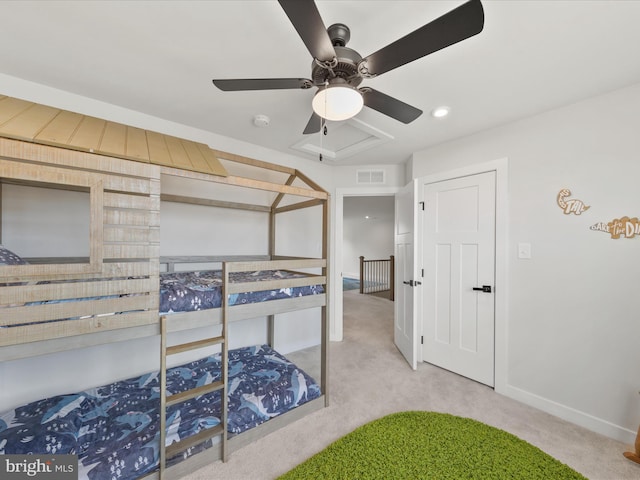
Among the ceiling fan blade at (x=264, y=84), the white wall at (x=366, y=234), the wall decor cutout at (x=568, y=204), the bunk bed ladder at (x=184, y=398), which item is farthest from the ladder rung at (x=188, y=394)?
the white wall at (x=366, y=234)

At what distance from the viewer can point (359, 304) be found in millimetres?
5727

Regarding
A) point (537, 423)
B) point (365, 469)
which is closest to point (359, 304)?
point (537, 423)

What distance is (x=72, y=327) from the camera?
122cm

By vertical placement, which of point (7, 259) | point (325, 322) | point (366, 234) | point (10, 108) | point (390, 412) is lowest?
point (390, 412)

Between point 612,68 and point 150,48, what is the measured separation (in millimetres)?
2907

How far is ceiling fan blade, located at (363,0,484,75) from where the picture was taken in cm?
86

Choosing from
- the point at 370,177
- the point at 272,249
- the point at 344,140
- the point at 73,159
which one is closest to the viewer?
the point at 73,159

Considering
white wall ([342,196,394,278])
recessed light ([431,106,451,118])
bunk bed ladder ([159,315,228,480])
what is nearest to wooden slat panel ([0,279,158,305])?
bunk bed ladder ([159,315,228,480])

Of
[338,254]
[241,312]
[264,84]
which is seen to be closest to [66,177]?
[264,84]

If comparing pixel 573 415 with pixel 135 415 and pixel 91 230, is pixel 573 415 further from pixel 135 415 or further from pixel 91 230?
pixel 91 230

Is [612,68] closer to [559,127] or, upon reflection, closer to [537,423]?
[559,127]

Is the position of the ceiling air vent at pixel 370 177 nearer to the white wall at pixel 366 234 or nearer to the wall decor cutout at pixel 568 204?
the wall decor cutout at pixel 568 204

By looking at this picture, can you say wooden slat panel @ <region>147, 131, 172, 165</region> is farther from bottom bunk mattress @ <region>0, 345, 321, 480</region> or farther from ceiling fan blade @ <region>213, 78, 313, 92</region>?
bottom bunk mattress @ <region>0, 345, 321, 480</region>

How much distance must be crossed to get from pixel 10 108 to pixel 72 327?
120cm
